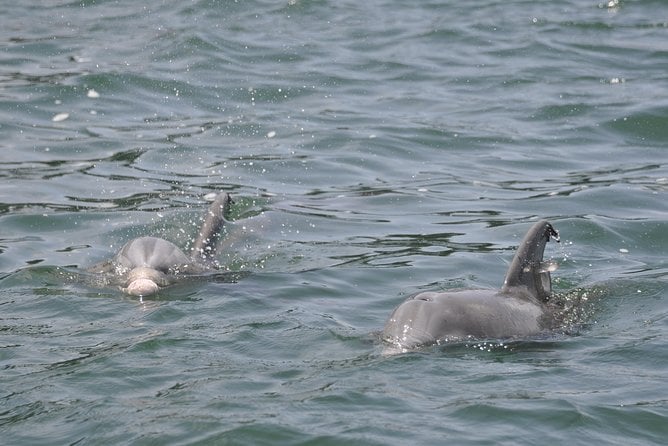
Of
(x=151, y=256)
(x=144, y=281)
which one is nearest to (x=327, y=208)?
(x=151, y=256)

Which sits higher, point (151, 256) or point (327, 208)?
point (151, 256)

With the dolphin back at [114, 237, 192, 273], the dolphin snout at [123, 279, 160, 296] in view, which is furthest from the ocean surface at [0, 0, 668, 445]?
the dolphin back at [114, 237, 192, 273]

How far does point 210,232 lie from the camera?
38.0 feet

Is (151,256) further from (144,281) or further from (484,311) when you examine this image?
(484,311)

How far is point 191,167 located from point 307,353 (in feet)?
21.5

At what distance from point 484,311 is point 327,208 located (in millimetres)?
4805

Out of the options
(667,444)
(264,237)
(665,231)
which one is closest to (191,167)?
(264,237)

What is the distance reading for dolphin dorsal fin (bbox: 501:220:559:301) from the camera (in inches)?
354

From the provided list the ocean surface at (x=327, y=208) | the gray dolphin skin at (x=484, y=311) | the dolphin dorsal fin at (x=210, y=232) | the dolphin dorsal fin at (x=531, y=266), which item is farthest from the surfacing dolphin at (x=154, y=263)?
the dolphin dorsal fin at (x=531, y=266)

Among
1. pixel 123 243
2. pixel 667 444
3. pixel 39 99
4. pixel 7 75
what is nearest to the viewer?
pixel 667 444

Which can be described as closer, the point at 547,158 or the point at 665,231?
the point at 665,231

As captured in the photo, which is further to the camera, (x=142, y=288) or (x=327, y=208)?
(x=327, y=208)

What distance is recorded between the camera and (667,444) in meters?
7.22

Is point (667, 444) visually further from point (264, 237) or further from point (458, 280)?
point (264, 237)
